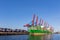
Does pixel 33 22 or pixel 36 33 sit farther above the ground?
pixel 33 22

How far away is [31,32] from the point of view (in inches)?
4651

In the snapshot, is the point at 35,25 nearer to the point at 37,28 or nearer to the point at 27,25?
the point at 37,28

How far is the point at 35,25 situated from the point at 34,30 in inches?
303

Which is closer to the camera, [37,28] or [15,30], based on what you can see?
[37,28]

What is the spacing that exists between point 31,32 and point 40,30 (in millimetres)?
12209

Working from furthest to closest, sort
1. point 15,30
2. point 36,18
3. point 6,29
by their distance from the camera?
point 15,30
point 6,29
point 36,18

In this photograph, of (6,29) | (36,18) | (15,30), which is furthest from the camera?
(15,30)

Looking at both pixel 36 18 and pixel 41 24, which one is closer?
pixel 36 18

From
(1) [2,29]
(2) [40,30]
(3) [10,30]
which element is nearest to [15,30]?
(3) [10,30]

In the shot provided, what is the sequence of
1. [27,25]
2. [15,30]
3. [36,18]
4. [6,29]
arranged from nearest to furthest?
1. [27,25]
2. [36,18]
3. [6,29]
4. [15,30]

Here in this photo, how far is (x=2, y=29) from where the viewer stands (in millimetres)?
128500

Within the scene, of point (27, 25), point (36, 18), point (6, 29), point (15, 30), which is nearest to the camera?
point (27, 25)

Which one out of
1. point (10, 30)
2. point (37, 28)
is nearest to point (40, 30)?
point (37, 28)

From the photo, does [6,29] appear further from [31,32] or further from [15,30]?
[31,32]
